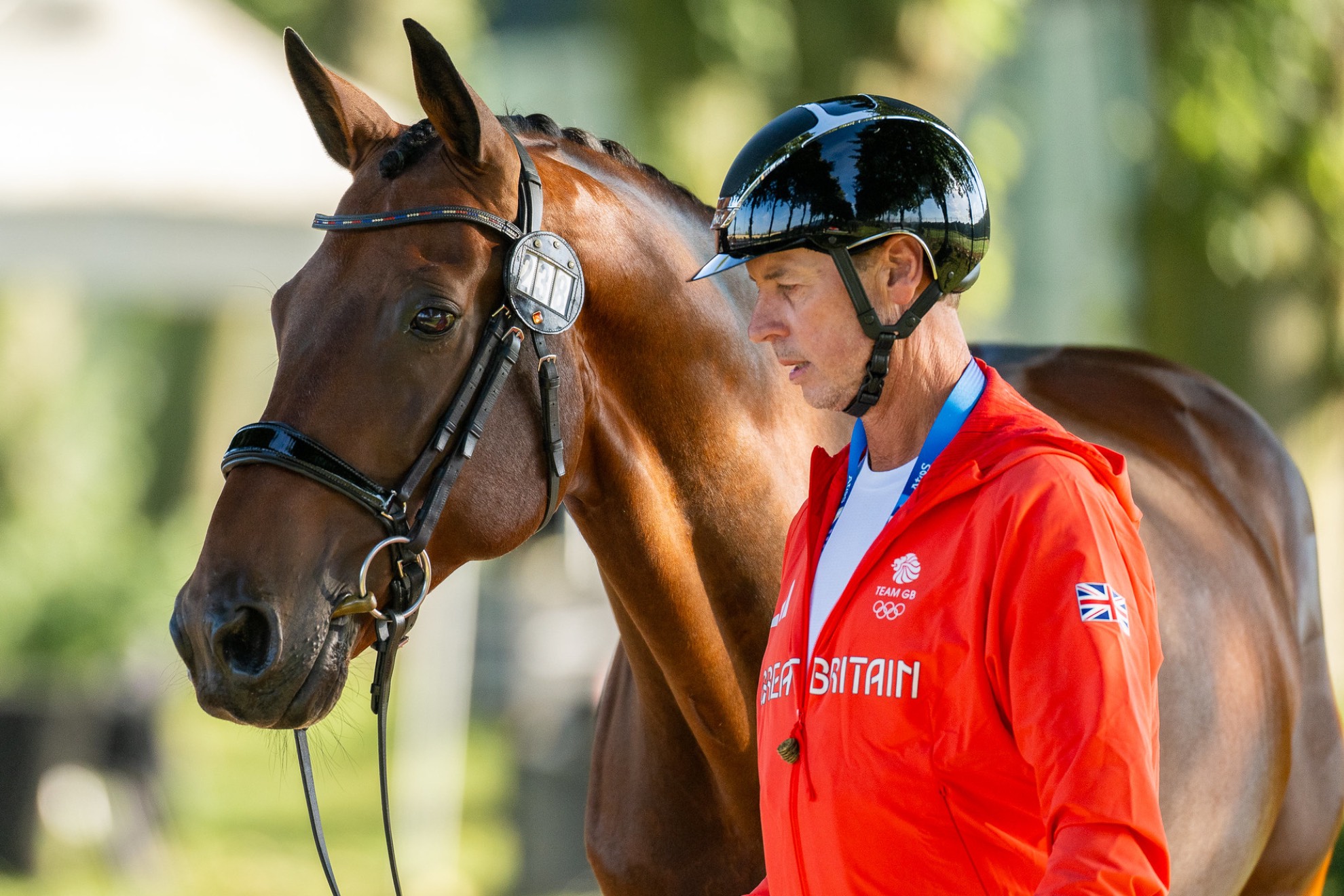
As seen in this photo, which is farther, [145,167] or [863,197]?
[145,167]

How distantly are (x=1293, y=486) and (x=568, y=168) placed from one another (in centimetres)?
252

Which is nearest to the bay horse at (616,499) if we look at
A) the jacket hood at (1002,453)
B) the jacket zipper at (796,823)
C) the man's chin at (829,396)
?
the man's chin at (829,396)

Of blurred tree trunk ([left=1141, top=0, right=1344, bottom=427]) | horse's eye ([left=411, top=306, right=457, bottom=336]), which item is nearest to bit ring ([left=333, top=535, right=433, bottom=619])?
horse's eye ([left=411, top=306, right=457, bottom=336])

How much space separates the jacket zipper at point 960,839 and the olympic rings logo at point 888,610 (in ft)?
0.66

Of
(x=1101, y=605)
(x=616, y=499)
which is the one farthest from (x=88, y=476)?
(x=1101, y=605)

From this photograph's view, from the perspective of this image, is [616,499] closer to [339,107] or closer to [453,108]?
[453,108]

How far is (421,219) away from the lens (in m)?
2.03

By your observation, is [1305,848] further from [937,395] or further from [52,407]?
Answer: [52,407]

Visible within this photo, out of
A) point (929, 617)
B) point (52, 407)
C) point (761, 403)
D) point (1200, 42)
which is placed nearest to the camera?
point (929, 617)

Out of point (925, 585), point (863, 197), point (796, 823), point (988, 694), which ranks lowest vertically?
point (796, 823)

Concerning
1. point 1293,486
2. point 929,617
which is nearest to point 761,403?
point 929,617

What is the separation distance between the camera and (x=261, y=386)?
590 inches

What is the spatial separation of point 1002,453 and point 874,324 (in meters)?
0.24

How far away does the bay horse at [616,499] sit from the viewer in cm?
189
